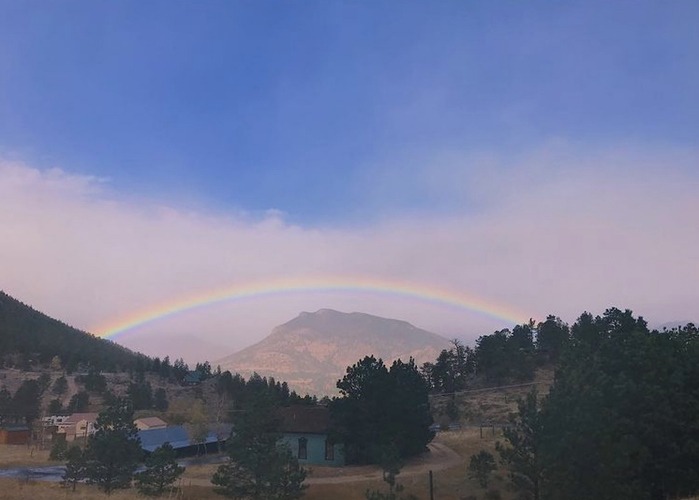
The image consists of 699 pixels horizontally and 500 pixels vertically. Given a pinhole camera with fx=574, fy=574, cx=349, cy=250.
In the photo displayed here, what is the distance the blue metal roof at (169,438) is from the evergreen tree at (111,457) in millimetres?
26340

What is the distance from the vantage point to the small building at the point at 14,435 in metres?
80.7

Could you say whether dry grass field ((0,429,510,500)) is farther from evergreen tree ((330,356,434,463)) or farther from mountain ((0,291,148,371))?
mountain ((0,291,148,371))

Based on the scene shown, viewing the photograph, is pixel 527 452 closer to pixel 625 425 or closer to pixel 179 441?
pixel 625 425

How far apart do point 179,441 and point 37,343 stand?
106046 millimetres

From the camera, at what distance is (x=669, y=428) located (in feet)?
79.5

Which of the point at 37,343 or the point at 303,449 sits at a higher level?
the point at 37,343

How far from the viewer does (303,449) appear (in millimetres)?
55875

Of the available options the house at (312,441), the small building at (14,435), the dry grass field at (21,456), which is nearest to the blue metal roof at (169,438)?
the dry grass field at (21,456)

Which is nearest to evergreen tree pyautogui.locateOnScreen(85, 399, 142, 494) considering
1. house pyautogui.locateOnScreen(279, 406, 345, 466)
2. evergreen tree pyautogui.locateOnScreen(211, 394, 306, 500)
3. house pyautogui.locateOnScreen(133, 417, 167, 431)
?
evergreen tree pyautogui.locateOnScreen(211, 394, 306, 500)

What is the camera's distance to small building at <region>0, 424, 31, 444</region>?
80.7 meters

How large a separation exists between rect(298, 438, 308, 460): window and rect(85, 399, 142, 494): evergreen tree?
21664mm

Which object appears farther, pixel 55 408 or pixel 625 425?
pixel 55 408

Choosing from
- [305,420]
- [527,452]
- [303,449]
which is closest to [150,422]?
[305,420]

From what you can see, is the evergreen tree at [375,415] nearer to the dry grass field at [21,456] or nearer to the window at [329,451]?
the window at [329,451]
